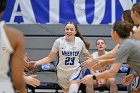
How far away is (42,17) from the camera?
9016mm

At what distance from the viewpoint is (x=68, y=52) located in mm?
6699

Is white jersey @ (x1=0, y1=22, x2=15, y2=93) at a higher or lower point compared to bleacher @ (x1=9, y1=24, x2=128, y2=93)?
higher

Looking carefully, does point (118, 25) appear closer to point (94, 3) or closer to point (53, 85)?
point (53, 85)

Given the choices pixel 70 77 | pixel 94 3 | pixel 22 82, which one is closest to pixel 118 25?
pixel 22 82

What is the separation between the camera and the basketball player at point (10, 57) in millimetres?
2414

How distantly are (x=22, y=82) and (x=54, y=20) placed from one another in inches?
257

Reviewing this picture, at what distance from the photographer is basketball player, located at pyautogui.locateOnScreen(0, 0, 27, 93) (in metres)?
2.41

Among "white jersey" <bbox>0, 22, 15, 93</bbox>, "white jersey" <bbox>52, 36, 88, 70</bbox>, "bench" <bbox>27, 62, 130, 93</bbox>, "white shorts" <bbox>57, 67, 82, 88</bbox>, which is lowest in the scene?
"bench" <bbox>27, 62, 130, 93</bbox>

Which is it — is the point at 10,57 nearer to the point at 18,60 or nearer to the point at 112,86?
the point at 18,60

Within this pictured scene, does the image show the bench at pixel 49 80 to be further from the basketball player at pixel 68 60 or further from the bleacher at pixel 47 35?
the bleacher at pixel 47 35

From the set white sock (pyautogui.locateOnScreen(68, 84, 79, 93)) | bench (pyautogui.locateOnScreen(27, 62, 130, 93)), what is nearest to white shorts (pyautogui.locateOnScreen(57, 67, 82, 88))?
white sock (pyautogui.locateOnScreen(68, 84, 79, 93))

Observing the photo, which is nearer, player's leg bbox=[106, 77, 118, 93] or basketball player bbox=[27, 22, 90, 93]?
basketball player bbox=[27, 22, 90, 93]

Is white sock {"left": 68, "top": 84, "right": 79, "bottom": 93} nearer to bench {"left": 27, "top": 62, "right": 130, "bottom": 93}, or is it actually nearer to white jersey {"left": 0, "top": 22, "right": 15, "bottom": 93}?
bench {"left": 27, "top": 62, "right": 130, "bottom": 93}

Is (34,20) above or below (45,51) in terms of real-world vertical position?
above
